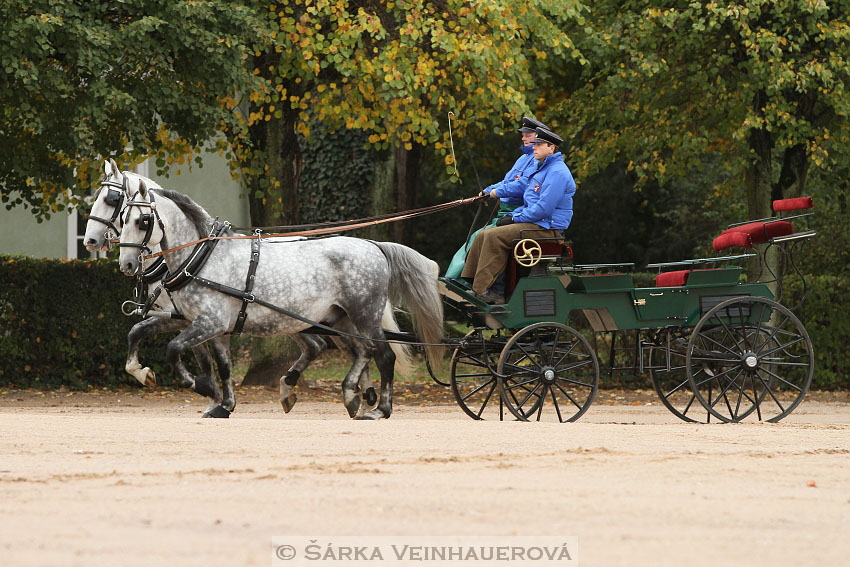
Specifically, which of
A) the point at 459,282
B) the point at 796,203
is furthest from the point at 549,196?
the point at 796,203

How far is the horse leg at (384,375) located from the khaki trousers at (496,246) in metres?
1.18

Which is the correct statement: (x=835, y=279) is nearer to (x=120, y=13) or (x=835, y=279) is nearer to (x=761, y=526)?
(x=120, y=13)

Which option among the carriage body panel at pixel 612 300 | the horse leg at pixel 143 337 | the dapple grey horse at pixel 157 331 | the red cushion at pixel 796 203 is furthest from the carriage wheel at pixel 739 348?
the horse leg at pixel 143 337

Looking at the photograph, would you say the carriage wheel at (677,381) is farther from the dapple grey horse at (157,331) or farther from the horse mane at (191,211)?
the horse mane at (191,211)

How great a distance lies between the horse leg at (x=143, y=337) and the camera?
11.0 m

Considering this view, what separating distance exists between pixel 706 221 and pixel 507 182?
14.6 meters

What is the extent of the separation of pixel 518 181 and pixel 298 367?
8.60 ft

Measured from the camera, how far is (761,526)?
570 centimetres

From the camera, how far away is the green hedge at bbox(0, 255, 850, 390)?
16391mm

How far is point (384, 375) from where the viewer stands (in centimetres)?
1159

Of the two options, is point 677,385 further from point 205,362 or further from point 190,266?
point 190,266

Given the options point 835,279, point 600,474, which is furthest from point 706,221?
point 600,474

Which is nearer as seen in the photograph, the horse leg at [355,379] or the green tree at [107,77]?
the horse leg at [355,379]

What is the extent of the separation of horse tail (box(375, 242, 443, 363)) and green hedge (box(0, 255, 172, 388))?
19.1ft
